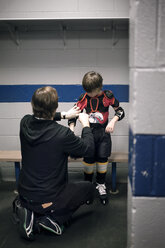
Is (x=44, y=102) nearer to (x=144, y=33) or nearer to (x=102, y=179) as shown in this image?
(x=144, y=33)

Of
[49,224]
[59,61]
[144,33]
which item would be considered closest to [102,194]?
[49,224]

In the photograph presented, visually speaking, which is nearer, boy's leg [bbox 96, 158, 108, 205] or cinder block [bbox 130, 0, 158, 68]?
cinder block [bbox 130, 0, 158, 68]

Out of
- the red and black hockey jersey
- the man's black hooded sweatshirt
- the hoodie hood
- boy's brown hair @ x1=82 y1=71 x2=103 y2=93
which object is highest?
boy's brown hair @ x1=82 y1=71 x2=103 y2=93

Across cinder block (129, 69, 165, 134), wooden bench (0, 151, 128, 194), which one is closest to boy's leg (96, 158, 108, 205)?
wooden bench (0, 151, 128, 194)

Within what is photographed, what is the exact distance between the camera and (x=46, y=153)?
185 centimetres

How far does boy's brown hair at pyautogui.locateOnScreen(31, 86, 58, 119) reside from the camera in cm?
182

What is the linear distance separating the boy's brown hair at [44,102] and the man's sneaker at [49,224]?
0.82m

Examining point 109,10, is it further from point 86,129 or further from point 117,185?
point 117,185

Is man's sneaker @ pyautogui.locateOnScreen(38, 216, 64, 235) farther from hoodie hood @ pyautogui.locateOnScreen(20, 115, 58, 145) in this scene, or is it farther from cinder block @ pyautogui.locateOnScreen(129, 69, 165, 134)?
cinder block @ pyautogui.locateOnScreen(129, 69, 165, 134)

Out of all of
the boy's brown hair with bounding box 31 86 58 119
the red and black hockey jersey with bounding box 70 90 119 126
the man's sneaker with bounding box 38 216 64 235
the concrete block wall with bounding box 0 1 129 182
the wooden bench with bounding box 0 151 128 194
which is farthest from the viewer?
the concrete block wall with bounding box 0 1 129 182

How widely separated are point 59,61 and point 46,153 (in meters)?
1.52

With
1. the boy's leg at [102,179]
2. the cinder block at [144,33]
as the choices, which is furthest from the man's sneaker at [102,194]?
the cinder block at [144,33]

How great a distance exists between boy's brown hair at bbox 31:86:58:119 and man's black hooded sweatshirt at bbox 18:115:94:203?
0.06 meters

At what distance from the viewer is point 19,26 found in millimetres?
2869
